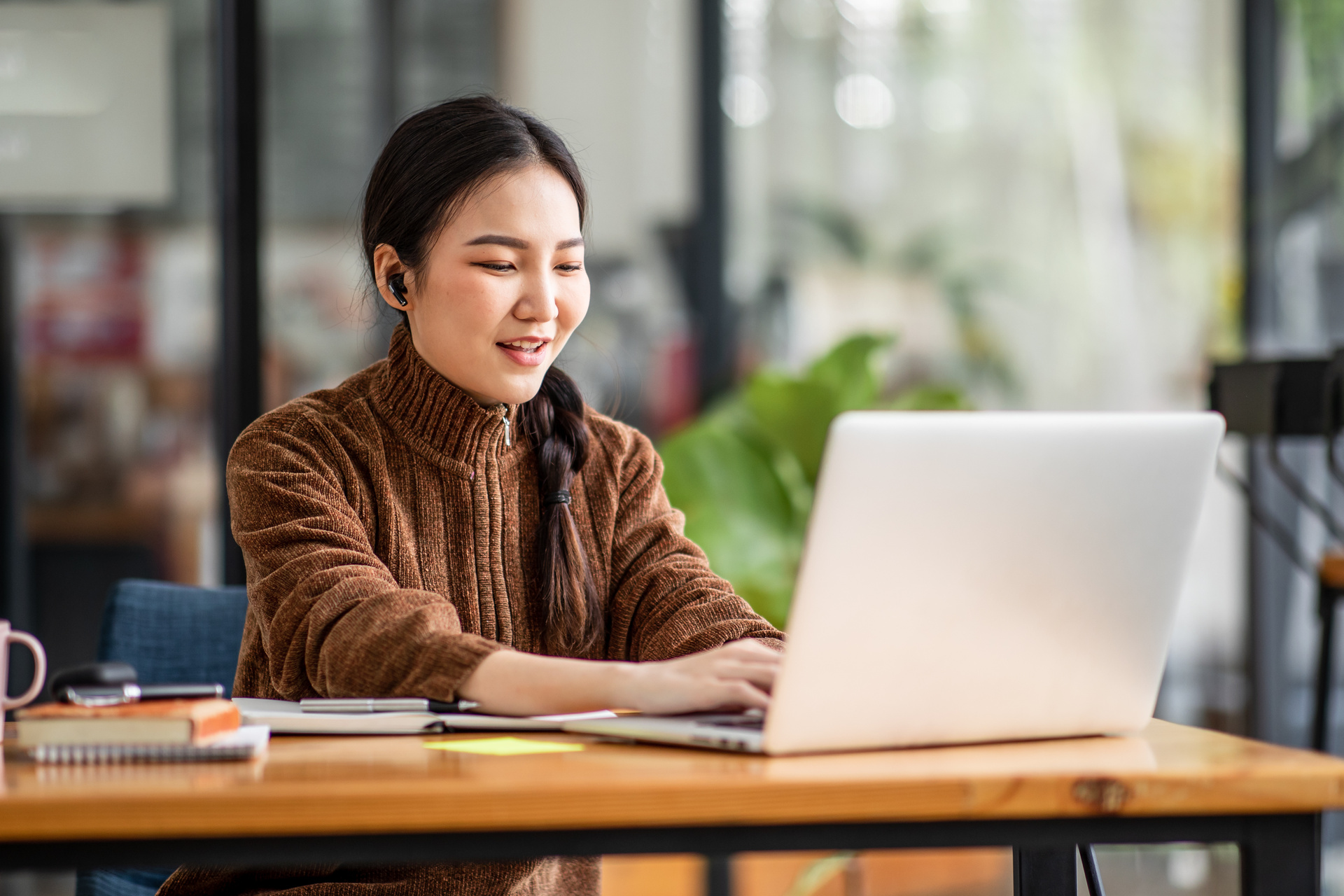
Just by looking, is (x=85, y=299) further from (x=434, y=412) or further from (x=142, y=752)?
(x=142, y=752)

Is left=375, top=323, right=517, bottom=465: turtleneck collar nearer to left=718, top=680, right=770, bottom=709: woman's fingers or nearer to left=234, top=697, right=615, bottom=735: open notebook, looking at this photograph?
left=234, top=697, right=615, bottom=735: open notebook

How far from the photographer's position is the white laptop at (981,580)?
0.75m

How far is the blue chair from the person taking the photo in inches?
58.5

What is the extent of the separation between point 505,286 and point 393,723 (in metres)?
0.43

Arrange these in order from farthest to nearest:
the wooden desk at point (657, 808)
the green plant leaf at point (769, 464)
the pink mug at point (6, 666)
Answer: the green plant leaf at point (769, 464)
the pink mug at point (6, 666)
the wooden desk at point (657, 808)

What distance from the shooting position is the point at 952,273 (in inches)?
124

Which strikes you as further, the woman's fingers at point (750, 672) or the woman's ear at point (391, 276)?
the woman's ear at point (391, 276)

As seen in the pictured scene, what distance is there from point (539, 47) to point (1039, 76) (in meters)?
1.21

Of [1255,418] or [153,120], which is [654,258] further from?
[1255,418]

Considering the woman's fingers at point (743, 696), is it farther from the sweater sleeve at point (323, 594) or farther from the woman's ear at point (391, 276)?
the woman's ear at point (391, 276)

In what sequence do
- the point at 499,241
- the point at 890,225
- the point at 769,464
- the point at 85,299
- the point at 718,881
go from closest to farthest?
the point at 499,241, the point at 769,464, the point at 85,299, the point at 718,881, the point at 890,225

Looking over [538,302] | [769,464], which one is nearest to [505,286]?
[538,302]

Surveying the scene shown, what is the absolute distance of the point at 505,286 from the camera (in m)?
1.18

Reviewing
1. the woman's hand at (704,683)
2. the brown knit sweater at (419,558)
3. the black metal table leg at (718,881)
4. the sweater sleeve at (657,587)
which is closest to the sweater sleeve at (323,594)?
the brown knit sweater at (419,558)
